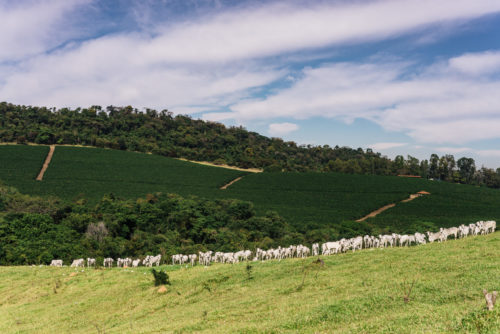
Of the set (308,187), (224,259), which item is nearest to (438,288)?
(224,259)

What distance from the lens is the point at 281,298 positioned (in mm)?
16734

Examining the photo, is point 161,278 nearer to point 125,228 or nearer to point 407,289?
point 407,289

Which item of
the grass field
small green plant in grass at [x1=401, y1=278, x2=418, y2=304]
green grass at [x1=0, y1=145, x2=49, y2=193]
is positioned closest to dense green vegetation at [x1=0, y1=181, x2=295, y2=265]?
the grass field

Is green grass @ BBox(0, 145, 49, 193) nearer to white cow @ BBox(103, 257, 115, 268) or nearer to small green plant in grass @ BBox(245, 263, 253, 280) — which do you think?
white cow @ BBox(103, 257, 115, 268)

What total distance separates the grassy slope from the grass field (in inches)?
1929

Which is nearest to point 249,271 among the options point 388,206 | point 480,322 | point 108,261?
point 480,322

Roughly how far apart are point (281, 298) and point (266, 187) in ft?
331

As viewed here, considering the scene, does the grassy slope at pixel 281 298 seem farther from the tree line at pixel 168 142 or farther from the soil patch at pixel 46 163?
Result: the tree line at pixel 168 142

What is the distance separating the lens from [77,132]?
16638cm

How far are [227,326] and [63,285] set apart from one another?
63.6ft

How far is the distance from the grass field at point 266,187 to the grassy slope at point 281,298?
4899 cm

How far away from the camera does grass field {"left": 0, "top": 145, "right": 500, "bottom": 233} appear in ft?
283

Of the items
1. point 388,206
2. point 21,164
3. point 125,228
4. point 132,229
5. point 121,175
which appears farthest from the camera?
point 121,175

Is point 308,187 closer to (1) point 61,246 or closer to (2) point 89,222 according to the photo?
(2) point 89,222
